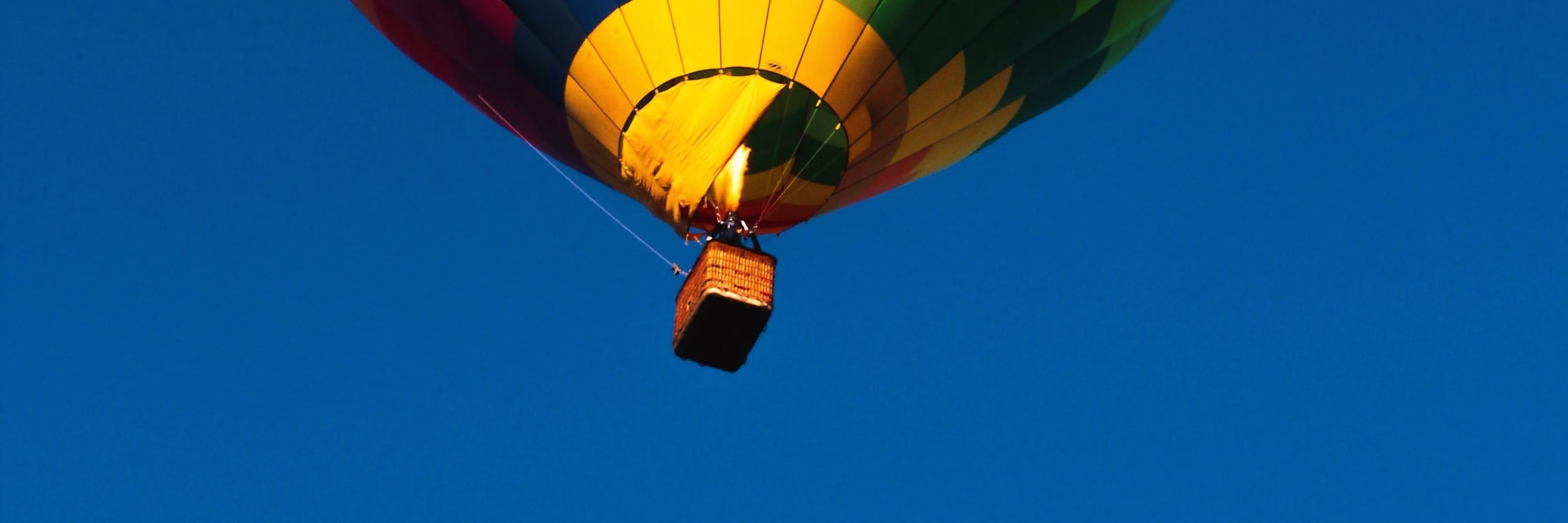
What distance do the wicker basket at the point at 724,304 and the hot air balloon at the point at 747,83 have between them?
0.02 m

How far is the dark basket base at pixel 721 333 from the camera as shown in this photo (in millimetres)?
9117

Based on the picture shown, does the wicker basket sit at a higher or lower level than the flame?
lower

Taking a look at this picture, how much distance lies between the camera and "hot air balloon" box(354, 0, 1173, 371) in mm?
9656

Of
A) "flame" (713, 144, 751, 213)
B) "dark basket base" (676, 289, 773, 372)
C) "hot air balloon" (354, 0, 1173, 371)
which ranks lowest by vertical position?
"dark basket base" (676, 289, 773, 372)

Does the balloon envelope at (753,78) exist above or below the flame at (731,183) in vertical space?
above

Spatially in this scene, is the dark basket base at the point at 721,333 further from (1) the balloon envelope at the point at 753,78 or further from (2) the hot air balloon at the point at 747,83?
(1) the balloon envelope at the point at 753,78

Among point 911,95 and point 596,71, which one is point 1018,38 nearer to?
point 911,95

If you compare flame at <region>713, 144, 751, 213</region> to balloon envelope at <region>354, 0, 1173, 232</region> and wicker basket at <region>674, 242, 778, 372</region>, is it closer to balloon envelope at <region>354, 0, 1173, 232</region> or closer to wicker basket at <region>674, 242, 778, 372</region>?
balloon envelope at <region>354, 0, 1173, 232</region>

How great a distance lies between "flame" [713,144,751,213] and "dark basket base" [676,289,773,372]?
752 millimetres

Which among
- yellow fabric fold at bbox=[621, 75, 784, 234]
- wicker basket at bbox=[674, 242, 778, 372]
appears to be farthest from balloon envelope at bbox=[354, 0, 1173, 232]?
wicker basket at bbox=[674, 242, 778, 372]

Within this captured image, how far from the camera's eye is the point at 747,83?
9.66 meters

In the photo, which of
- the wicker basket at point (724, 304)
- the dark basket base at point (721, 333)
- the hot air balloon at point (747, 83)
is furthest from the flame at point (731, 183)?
the dark basket base at point (721, 333)

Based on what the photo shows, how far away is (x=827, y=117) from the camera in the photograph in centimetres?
990

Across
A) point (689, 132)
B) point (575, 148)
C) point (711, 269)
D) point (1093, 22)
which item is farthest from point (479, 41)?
point (1093, 22)
